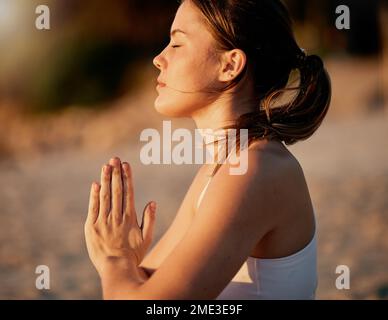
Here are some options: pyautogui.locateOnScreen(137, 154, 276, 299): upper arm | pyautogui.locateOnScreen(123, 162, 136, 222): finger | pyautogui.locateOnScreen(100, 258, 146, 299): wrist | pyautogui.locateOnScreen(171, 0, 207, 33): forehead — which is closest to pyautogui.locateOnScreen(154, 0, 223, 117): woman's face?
pyautogui.locateOnScreen(171, 0, 207, 33): forehead

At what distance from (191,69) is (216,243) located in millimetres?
726

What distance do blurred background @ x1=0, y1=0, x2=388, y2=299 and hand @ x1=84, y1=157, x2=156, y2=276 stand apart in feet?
9.93

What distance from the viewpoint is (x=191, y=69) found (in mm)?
2414

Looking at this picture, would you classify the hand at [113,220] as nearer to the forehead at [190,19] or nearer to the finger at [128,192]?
the finger at [128,192]

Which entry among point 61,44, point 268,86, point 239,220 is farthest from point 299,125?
point 61,44

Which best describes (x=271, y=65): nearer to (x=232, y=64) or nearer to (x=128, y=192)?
(x=232, y=64)

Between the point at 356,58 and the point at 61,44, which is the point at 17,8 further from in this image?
the point at 356,58

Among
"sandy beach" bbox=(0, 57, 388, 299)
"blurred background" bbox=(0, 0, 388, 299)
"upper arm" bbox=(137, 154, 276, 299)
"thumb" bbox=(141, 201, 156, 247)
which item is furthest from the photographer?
"blurred background" bbox=(0, 0, 388, 299)

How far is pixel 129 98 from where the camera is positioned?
55.6 ft

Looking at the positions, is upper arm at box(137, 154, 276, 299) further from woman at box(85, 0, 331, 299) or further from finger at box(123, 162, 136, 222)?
finger at box(123, 162, 136, 222)

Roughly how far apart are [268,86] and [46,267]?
4.29m

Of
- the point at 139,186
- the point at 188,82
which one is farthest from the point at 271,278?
the point at 139,186

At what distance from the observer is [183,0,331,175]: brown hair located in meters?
2.37

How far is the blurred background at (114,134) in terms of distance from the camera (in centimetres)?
652
